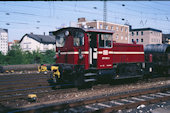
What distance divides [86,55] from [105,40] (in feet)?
5.65

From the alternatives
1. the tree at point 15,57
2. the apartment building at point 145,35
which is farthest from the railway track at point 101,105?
the apartment building at point 145,35

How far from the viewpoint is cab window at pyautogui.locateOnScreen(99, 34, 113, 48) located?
11789mm

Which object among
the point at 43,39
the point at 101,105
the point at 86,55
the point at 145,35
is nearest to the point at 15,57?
the point at 86,55

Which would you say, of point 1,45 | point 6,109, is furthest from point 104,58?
point 1,45

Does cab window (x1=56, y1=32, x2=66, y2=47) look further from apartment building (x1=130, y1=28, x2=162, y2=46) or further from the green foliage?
apartment building (x1=130, y1=28, x2=162, y2=46)

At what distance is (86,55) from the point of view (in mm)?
11297

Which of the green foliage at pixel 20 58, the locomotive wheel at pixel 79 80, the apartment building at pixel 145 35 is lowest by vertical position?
the locomotive wheel at pixel 79 80

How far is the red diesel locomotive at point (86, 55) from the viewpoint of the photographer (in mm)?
11289

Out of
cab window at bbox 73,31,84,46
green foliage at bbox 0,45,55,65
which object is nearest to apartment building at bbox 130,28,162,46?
green foliage at bbox 0,45,55,65

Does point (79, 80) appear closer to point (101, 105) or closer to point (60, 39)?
point (60, 39)

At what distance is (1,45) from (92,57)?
2762 inches

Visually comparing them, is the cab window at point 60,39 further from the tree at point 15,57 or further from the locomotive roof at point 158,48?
the tree at point 15,57

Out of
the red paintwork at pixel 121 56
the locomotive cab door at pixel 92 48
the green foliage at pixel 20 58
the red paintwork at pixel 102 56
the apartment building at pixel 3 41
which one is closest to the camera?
the red paintwork at pixel 102 56

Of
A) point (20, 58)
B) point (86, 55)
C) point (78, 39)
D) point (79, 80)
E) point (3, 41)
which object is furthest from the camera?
point (3, 41)
